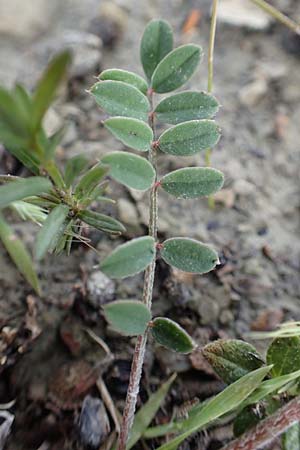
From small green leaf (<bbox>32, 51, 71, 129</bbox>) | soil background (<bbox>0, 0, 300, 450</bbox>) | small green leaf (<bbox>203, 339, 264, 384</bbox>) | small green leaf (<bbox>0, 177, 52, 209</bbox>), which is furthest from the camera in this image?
soil background (<bbox>0, 0, 300, 450</bbox>)

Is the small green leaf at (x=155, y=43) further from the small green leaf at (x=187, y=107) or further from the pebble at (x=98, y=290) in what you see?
the pebble at (x=98, y=290)

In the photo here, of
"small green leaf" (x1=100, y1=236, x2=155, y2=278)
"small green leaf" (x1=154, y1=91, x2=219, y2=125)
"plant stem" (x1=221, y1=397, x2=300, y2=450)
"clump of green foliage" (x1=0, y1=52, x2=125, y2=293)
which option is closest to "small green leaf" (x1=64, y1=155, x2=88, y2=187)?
"clump of green foliage" (x1=0, y1=52, x2=125, y2=293)

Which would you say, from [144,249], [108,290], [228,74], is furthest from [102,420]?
[228,74]

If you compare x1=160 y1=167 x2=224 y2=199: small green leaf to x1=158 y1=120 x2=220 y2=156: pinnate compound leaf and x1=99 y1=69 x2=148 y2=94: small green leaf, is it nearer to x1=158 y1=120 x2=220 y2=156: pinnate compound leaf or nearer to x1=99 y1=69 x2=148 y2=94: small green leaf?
x1=158 y1=120 x2=220 y2=156: pinnate compound leaf

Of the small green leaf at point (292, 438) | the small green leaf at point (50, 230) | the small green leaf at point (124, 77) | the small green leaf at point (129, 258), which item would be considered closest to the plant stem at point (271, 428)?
the small green leaf at point (292, 438)

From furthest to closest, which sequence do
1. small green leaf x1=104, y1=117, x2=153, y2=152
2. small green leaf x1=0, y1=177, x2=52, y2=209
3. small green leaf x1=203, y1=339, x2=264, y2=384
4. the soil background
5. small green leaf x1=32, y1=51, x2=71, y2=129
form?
the soil background → small green leaf x1=203, y1=339, x2=264, y2=384 → small green leaf x1=104, y1=117, x2=153, y2=152 → small green leaf x1=0, y1=177, x2=52, y2=209 → small green leaf x1=32, y1=51, x2=71, y2=129

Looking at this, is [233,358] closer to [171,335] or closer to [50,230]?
[171,335]

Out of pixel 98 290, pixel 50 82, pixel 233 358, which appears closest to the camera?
pixel 50 82

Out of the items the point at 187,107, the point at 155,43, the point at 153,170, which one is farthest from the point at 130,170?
the point at 155,43
